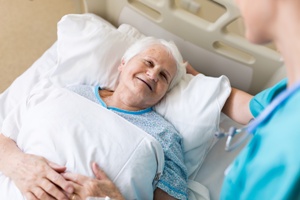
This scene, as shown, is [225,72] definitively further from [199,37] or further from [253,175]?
[253,175]

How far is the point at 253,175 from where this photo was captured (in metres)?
0.67

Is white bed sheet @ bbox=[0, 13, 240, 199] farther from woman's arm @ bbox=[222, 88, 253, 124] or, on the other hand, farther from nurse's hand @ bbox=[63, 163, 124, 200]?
nurse's hand @ bbox=[63, 163, 124, 200]

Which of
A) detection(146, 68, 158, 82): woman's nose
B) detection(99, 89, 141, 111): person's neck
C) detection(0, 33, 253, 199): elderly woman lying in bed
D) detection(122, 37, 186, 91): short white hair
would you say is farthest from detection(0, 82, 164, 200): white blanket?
detection(122, 37, 186, 91): short white hair

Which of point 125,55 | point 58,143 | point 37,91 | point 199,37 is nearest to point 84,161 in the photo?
point 58,143

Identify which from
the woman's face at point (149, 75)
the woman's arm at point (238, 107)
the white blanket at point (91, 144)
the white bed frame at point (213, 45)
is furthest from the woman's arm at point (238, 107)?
the white blanket at point (91, 144)

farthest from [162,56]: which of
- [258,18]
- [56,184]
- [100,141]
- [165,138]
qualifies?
[258,18]

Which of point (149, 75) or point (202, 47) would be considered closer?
point (149, 75)

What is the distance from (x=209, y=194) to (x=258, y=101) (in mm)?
523

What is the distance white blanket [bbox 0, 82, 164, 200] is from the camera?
3.81 ft

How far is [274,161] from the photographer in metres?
0.60

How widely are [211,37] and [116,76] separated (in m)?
0.49

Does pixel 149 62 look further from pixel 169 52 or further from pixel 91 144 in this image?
pixel 91 144

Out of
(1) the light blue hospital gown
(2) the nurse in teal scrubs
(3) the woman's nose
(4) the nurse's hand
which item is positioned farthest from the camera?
(3) the woman's nose

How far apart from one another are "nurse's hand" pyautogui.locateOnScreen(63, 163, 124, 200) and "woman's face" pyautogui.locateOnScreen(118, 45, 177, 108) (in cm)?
39
